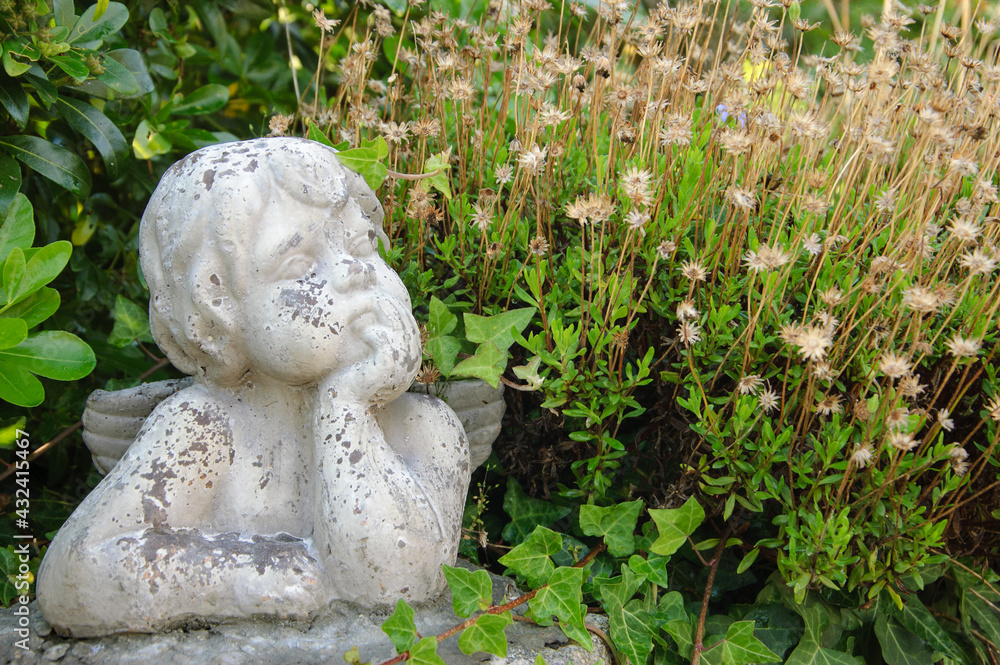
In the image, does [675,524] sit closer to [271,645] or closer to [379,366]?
[379,366]

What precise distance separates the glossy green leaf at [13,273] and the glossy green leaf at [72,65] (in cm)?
58

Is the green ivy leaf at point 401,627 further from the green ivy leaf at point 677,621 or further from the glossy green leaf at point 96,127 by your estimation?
the glossy green leaf at point 96,127

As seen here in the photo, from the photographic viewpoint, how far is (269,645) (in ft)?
5.66

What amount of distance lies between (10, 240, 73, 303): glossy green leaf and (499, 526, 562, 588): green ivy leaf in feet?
4.06

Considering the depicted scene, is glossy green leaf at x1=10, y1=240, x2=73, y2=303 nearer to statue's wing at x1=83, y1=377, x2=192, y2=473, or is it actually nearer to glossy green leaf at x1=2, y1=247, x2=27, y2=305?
glossy green leaf at x1=2, y1=247, x2=27, y2=305

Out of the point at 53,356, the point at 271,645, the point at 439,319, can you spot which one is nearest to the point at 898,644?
the point at 439,319

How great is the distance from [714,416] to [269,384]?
99 cm

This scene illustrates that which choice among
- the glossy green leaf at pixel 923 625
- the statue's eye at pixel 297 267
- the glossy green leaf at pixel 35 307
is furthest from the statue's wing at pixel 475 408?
the glossy green leaf at pixel 923 625

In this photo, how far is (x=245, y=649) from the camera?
171cm

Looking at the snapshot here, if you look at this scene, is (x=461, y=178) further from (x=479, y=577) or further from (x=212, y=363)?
(x=479, y=577)

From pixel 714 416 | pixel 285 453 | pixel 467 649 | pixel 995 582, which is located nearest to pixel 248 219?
pixel 285 453

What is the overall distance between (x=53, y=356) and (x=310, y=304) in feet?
2.44

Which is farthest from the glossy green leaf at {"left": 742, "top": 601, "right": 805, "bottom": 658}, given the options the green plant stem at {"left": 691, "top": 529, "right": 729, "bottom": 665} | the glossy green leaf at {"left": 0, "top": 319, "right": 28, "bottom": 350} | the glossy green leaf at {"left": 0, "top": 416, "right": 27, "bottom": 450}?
the glossy green leaf at {"left": 0, "top": 416, "right": 27, "bottom": 450}

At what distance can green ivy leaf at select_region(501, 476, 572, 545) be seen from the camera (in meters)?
2.30
